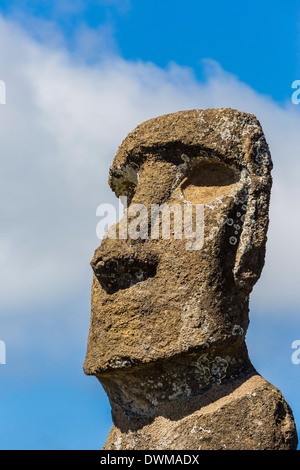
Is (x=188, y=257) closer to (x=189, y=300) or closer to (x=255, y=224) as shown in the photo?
(x=189, y=300)

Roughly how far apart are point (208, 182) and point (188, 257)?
736 mm

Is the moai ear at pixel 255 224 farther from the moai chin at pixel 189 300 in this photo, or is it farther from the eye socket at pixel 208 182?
the eye socket at pixel 208 182

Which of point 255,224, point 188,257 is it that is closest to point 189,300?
point 188,257

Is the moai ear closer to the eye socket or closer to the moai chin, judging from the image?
the moai chin

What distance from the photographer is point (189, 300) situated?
5.79 meters

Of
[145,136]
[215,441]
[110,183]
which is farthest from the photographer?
[110,183]

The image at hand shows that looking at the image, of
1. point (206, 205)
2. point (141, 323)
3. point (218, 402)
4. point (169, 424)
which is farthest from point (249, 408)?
point (206, 205)

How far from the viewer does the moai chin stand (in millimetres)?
5715

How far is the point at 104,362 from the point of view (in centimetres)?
595

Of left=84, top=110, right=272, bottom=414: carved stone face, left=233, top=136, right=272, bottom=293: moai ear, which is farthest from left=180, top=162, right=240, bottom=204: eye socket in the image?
left=233, top=136, right=272, bottom=293: moai ear

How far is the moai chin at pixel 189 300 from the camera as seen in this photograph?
5715 millimetres

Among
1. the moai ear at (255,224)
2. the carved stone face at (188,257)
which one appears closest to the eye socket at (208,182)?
the carved stone face at (188,257)

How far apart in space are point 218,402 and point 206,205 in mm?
1479
